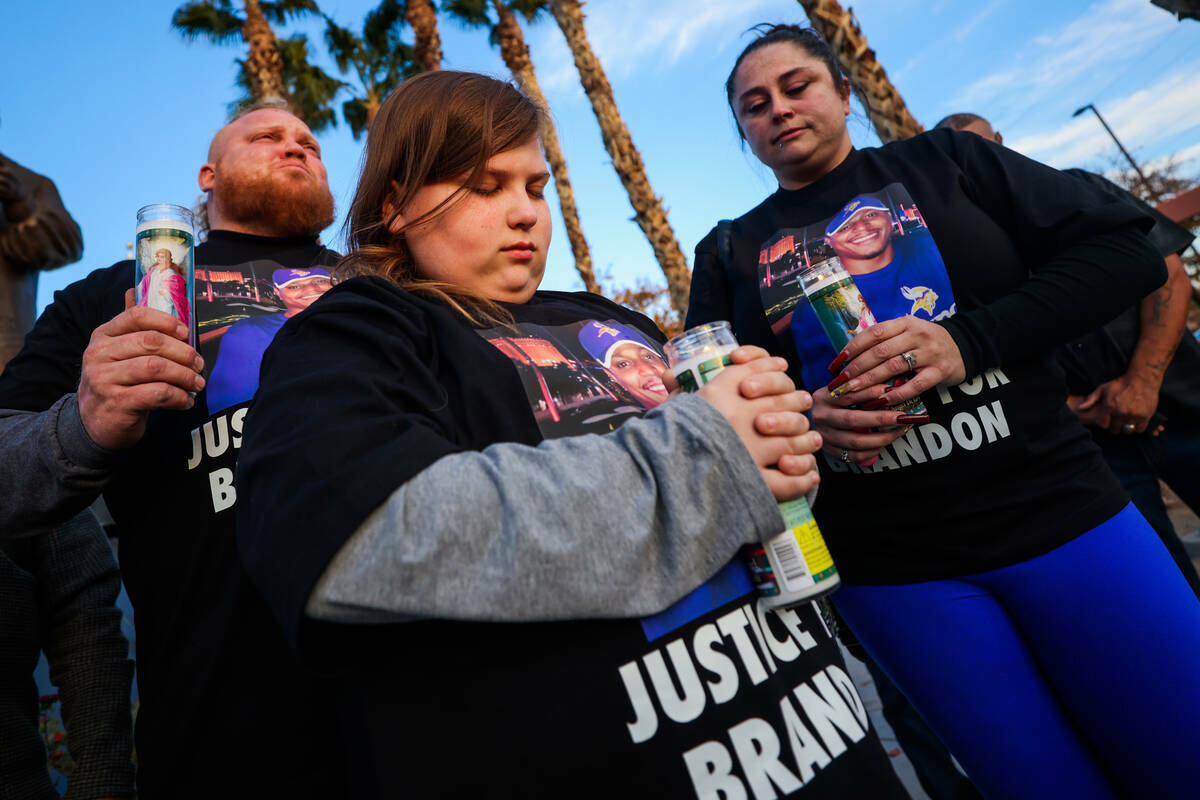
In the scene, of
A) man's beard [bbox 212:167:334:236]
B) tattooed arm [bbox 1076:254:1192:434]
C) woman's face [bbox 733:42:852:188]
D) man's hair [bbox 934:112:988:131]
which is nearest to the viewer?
woman's face [bbox 733:42:852:188]

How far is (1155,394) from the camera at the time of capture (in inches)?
97.2

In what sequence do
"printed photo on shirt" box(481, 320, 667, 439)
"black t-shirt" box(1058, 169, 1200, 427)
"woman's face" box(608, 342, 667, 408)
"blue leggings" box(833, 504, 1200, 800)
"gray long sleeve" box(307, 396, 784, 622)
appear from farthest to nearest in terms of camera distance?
"black t-shirt" box(1058, 169, 1200, 427) < "blue leggings" box(833, 504, 1200, 800) < "woman's face" box(608, 342, 667, 408) < "printed photo on shirt" box(481, 320, 667, 439) < "gray long sleeve" box(307, 396, 784, 622)

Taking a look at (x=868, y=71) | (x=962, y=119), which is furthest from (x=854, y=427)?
(x=868, y=71)

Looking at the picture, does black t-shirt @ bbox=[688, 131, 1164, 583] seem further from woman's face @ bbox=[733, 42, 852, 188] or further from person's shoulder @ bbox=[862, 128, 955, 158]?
woman's face @ bbox=[733, 42, 852, 188]

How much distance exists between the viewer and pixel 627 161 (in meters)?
8.70

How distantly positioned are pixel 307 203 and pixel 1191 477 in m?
3.50

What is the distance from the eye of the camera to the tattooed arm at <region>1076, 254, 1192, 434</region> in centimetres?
246

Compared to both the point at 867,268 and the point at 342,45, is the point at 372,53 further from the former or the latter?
the point at 867,268

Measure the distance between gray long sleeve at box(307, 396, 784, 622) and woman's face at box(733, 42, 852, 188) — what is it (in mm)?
1410

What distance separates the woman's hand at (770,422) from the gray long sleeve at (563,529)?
0.15 feet

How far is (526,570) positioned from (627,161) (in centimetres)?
863

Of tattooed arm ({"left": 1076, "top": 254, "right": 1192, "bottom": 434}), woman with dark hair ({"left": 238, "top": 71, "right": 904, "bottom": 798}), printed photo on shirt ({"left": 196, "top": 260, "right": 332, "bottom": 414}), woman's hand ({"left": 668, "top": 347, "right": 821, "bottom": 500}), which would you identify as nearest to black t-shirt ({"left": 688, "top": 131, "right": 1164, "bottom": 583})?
woman with dark hair ({"left": 238, "top": 71, "right": 904, "bottom": 798})

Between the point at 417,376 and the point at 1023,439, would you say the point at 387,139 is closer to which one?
the point at 417,376

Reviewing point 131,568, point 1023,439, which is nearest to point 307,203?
point 131,568
